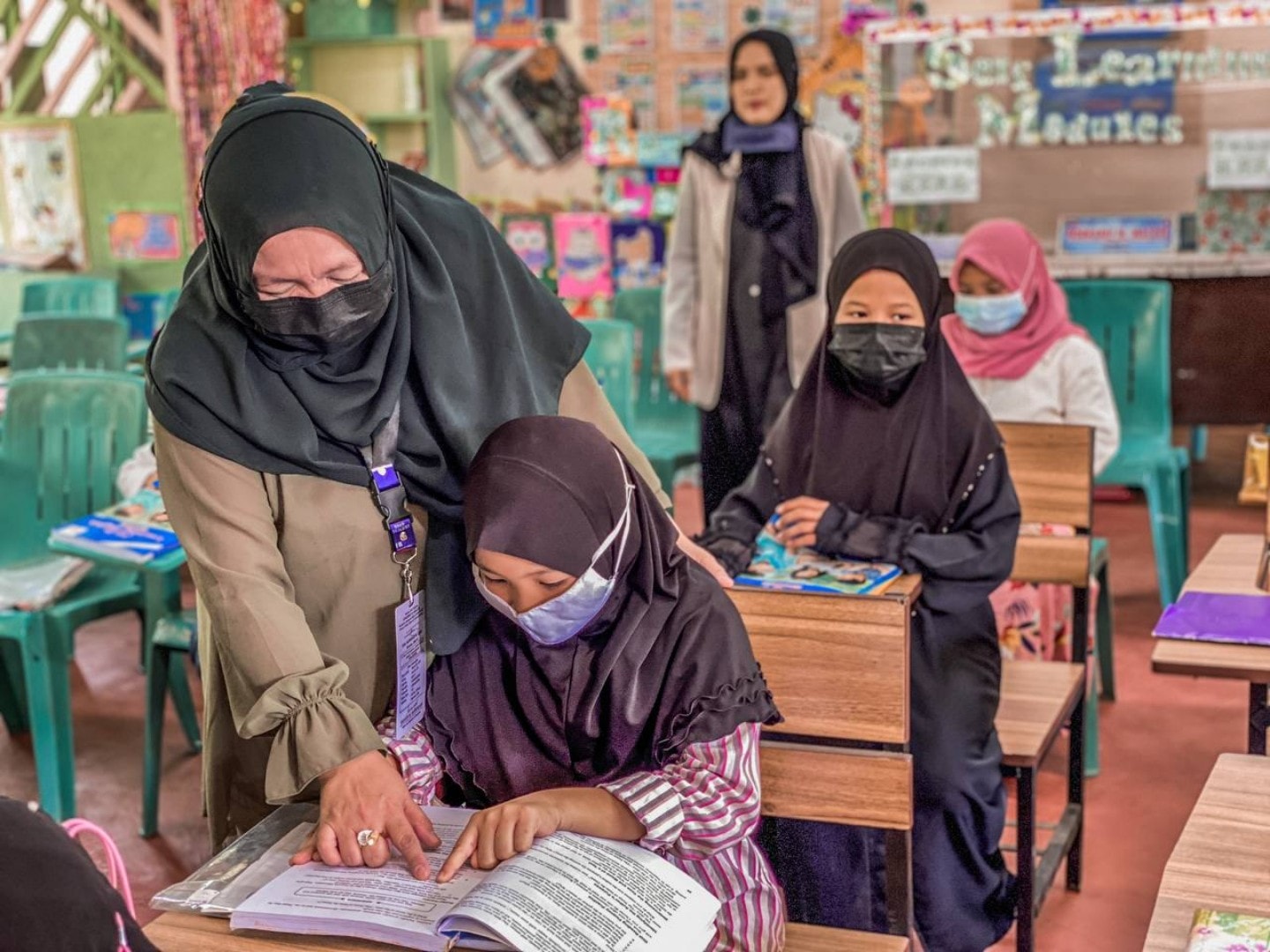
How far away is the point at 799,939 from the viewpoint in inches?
68.8

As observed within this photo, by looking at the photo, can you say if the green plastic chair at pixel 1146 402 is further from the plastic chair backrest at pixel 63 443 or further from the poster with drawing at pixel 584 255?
the plastic chair backrest at pixel 63 443

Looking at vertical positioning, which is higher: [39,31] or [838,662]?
[39,31]

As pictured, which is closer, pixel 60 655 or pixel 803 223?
pixel 60 655

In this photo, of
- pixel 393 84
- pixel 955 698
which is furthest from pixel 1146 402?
pixel 393 84

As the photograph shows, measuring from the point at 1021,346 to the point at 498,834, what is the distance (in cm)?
265

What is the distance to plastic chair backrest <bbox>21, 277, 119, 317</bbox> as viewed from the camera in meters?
6.22

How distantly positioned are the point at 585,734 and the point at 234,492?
450mm

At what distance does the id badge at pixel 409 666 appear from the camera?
5.50 ft

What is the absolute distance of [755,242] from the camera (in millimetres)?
4172

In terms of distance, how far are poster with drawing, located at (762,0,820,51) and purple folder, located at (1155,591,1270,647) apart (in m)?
4.69

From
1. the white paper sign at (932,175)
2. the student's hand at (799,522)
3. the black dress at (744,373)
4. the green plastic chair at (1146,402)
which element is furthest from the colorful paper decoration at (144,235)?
the student's hand at (799,522)

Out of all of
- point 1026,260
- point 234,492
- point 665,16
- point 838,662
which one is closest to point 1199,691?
point 1026,260

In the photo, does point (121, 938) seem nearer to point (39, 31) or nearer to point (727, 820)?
point (727, 820)

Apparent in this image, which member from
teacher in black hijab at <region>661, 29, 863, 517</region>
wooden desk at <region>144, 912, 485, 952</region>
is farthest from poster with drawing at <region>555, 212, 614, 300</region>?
wooden desk at <region>144, 912, 485, 952</region>
